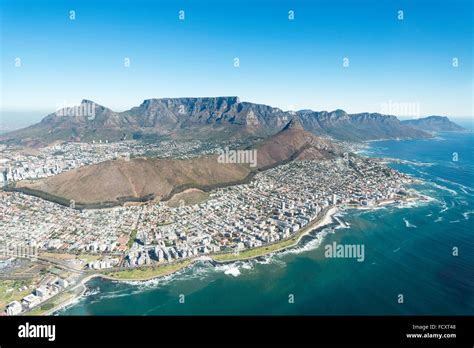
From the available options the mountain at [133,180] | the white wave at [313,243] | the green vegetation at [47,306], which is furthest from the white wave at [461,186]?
the green vegetation at [47,306]

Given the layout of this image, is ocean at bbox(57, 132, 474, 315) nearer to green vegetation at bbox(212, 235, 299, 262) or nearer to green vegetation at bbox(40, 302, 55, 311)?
green vegetation at bbox(212, 235, 299, 262)

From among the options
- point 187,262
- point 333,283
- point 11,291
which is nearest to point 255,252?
point 187,262

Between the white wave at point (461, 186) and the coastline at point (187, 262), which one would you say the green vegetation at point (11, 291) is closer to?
the coastline at point (187, 262)

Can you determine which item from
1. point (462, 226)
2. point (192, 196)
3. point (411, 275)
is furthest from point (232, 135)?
point (411, 275)
